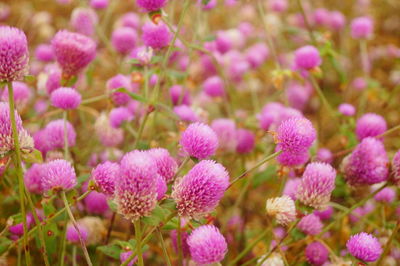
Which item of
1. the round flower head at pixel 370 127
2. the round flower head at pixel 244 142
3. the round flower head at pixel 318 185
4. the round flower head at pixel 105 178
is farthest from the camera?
the round flower head at pixel 244 142

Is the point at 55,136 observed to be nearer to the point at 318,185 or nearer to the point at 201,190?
the point at 201,190

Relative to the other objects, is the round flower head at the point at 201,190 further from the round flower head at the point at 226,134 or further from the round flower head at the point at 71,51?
the round flower head at the point at 226,134

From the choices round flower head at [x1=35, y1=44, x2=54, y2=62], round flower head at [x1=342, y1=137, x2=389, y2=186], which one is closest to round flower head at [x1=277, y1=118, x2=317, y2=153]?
round flower head at [x1=342, y1=137, x2=389, y2=186]

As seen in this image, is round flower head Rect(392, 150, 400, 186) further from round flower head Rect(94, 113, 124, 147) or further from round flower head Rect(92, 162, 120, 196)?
round flower head Rect(94, 113, 124, 147)

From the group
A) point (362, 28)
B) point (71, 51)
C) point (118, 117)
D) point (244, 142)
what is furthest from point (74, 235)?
point (362, 28)

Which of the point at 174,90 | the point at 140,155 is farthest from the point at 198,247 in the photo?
the point at 174,90

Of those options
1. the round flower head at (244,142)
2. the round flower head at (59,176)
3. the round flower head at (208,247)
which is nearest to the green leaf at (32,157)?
the round flower head at (59,176)
